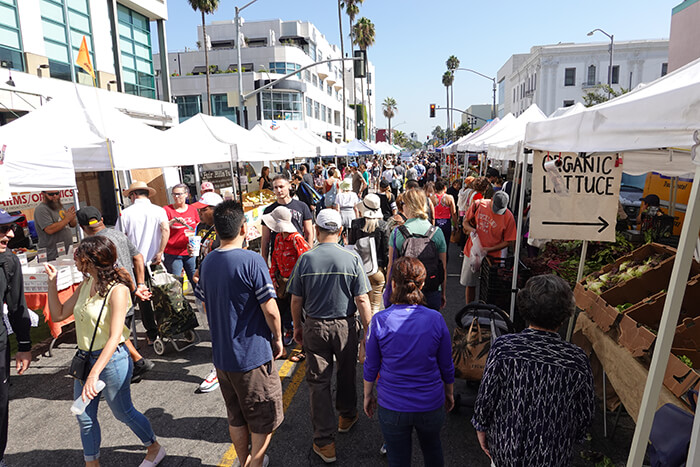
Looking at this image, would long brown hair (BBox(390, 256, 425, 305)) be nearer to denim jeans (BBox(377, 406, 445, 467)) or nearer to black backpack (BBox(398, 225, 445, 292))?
denim jeans (BBox(377, 406, 445, 467))

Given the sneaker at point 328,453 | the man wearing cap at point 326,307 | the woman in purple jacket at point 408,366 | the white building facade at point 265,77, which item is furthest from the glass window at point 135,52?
the woman in purple jacket at point 408,366

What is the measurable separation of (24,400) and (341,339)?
3.67m

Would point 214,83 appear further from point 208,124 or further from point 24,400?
point 24,400

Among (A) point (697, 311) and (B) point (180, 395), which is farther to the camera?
(B) point (180, 395)

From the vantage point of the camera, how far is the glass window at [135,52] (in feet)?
60.8

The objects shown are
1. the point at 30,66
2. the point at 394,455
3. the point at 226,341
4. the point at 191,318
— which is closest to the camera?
the point at 394,455

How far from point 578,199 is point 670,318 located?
2.70m

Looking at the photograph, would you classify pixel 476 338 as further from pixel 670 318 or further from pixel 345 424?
pixel 670 318

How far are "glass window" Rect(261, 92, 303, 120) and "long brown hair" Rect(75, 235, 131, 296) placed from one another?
41.5 metres

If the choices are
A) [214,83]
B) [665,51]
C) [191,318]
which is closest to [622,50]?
[665,51]

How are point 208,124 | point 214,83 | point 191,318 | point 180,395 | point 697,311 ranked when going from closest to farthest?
point 697,311, point 180,395, point 191,318, point 208,124, point 214,83

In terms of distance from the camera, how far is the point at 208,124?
32.7 feet

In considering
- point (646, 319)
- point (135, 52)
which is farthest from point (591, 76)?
point (646, 319)

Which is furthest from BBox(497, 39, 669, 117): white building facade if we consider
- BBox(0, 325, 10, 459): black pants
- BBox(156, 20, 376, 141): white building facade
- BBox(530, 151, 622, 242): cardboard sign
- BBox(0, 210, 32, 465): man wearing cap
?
BBox(0, 325, 10, 459): black pants
